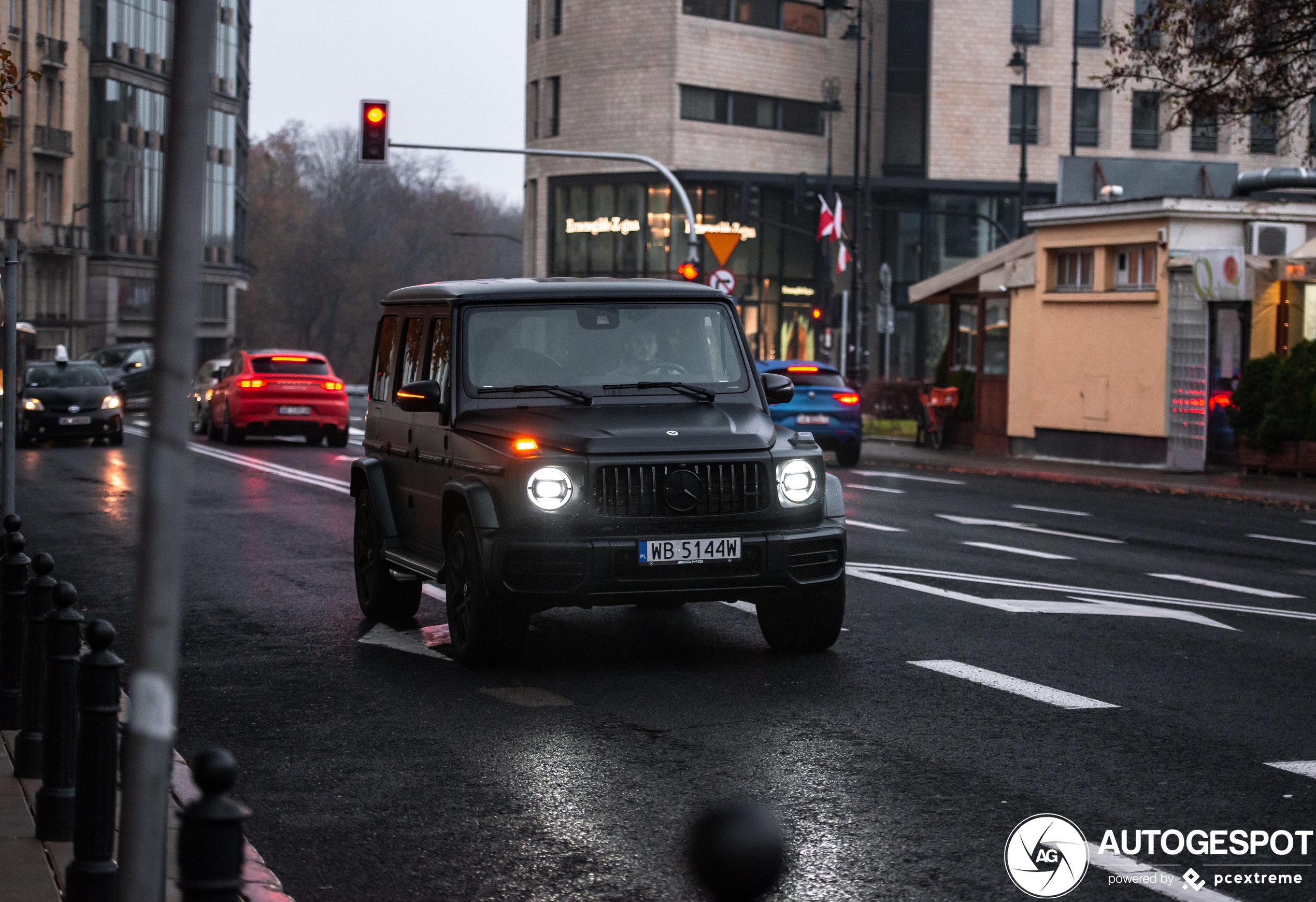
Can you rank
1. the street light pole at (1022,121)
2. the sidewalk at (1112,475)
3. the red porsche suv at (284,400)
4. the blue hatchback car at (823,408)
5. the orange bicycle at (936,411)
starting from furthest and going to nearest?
the street light pole at (1022,121), the orange bicycle at (936,411), the red porsche suv at (284,400), the blue hatchback car at (823,408), the sidewalk at (1112,475)

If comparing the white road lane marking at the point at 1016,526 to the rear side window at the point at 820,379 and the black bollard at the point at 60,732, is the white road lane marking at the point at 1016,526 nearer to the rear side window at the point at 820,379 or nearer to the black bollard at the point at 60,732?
the rear side window at the point at 820,379

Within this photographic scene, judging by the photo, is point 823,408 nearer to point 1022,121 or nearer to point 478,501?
point 478,501

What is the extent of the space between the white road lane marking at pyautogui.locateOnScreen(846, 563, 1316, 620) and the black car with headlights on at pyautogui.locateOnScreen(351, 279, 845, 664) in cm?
338

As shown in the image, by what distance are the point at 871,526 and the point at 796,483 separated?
9.00 m

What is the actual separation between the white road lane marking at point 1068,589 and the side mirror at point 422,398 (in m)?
4.43

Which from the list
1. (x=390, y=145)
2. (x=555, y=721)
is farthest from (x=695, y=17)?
(x=555, y=721)

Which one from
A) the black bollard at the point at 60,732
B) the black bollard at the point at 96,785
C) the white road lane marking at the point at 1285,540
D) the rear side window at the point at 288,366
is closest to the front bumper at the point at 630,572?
the black bollard at the point at 60,732

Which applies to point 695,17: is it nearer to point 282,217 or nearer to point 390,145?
point 390,145

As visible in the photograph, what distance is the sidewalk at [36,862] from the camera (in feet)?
16.4

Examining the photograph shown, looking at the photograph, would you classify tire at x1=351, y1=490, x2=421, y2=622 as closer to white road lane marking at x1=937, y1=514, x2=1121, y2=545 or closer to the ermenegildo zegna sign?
white road lane marking at x1=937, y1=514, x2=1121, y2=545

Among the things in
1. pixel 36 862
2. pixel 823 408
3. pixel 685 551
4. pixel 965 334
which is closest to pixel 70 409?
pixel 823 408

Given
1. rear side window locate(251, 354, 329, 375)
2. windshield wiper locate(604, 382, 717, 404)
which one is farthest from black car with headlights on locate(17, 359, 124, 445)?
windshield wiper locate(604, 382, 717, 404)

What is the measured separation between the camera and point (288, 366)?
32438 mm

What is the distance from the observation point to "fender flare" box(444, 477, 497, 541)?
8828 mm
